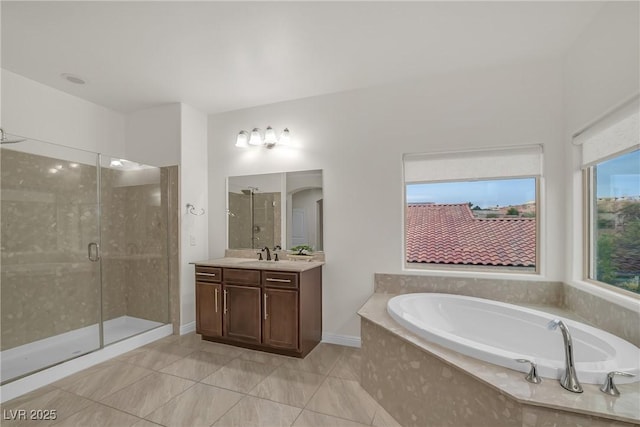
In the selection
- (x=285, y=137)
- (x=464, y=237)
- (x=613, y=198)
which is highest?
(x=285, y=137)

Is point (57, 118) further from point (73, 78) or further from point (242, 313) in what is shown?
point (242, 313)

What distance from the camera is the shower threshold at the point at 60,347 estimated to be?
2.35m

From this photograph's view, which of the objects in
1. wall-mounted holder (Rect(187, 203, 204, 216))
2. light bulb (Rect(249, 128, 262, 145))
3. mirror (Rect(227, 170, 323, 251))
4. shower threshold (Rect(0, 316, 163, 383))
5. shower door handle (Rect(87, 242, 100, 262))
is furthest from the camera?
wall-mounted holder (Rect(187, 203, 204, 216))

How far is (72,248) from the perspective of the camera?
116 inches

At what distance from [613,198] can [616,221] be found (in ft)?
0.52

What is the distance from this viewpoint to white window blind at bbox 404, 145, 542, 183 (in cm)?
255

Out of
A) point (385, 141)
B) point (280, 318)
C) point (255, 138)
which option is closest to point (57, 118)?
point (255, 138)

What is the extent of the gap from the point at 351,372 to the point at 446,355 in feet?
3.81

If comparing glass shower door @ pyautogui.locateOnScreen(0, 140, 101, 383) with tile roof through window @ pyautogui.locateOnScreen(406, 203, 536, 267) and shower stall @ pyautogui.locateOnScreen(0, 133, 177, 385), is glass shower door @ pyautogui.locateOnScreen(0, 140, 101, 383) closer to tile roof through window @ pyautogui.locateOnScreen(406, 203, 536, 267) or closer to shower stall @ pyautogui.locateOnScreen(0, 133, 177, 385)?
shower stall @ pyautogui.locateOnScreen(0, 133, 177, 385)

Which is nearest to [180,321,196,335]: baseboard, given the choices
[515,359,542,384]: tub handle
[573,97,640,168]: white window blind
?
[515,359,542,384]: tub handle

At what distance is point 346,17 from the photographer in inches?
77.6

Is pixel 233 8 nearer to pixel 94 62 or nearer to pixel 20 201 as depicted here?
pixel 94 62

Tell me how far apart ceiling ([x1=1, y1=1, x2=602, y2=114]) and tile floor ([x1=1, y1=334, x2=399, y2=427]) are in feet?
8.79

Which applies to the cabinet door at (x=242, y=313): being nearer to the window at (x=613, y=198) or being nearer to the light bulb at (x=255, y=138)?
the light bulb at (x=255, y=138)
